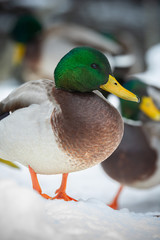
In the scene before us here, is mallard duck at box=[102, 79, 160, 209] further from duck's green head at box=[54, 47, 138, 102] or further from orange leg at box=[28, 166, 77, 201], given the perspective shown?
duck's green head at box=[54, 47, 138, 102]

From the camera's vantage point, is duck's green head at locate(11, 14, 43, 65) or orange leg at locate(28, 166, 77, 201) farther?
duck's green head at locate(11, 14, 43, 65)

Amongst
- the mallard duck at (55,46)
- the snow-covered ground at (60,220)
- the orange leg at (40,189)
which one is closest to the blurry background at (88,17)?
the mallard duck at (55,46)

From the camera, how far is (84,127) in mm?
1623

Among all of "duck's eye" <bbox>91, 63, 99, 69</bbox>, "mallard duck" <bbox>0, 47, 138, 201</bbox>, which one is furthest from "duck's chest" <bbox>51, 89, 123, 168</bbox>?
"duck's eye" <bbox>91, 63, 99, 69</bbox>

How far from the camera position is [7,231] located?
1.23 metres

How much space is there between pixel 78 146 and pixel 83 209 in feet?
0.86

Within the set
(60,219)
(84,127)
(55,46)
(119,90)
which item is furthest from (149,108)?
(55,46)

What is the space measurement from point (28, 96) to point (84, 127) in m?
0.30

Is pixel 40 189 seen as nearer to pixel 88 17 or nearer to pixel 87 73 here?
pixel 87 73

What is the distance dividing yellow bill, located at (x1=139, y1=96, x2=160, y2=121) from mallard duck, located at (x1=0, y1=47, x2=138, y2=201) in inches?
44.0

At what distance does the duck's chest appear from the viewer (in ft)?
5.32

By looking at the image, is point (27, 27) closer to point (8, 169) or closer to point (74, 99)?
point (8, 169)

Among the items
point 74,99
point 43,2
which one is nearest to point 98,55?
point 74,99

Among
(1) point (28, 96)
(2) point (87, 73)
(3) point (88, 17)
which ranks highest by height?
(2) point (87, 73)
